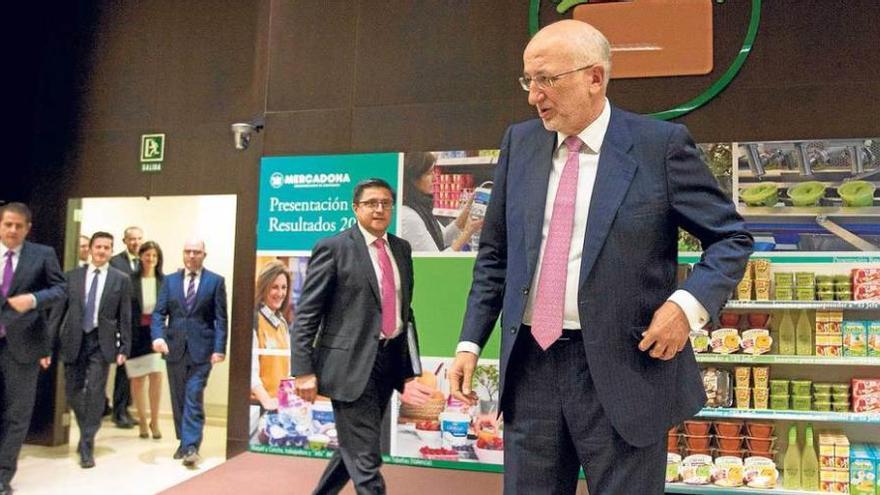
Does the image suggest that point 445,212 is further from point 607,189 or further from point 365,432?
point 607,189

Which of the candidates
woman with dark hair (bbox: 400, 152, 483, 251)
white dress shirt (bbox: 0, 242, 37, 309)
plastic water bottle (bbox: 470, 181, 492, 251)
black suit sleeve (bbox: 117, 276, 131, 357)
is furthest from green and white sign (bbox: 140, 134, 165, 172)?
plastic water bottle (bbox: 470, 181, 492, 251)

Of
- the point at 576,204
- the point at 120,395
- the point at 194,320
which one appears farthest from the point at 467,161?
the point at 120,395

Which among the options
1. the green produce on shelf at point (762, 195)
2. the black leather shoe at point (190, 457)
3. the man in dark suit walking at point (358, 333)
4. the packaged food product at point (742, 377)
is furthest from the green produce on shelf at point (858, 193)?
the black leather shoe at point (190, 457)

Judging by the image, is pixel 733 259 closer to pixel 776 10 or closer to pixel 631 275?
pixel 631 275

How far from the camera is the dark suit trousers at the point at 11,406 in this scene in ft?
12.7

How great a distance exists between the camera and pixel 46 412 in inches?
215

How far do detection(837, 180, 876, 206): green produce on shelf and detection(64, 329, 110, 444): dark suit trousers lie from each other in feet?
16.2

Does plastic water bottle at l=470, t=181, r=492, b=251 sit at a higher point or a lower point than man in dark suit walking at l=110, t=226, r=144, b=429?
higher

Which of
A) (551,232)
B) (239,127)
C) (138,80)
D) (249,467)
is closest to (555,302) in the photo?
(551,232)

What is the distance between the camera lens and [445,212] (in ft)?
14.2

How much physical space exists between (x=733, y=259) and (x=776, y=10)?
3.25m

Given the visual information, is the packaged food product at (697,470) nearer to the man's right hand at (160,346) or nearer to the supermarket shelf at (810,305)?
the supermarket shelf at (810,305)

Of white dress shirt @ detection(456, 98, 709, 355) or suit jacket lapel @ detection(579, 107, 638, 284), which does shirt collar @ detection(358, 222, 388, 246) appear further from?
suit jacket lapel @ detection(579, 107, 638, 284)

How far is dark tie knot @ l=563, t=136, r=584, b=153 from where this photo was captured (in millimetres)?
1523
